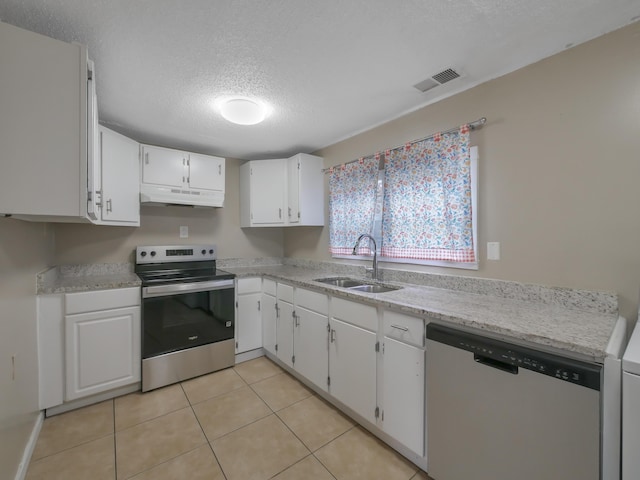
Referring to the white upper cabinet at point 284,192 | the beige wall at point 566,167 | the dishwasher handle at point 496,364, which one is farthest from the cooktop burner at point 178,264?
the beige wall at point 566,167

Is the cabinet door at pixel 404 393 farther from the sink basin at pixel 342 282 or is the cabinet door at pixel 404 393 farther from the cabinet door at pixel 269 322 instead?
the cabinet door at pixel 269 322

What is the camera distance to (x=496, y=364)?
1.17 m

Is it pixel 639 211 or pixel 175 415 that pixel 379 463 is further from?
pixel 639 211

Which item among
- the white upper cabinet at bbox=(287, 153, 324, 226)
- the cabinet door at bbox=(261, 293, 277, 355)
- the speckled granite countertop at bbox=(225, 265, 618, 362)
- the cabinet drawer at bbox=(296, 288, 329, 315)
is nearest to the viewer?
the speckled granite countertop at bbox=(225, 265, 618, 362)

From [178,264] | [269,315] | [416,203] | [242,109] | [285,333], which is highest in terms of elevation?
[242,109]

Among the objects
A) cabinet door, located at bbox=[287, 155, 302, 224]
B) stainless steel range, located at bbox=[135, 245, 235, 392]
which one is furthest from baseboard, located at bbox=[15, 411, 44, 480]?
cabinet door, located at bbox=[287, 155, 302, 224]

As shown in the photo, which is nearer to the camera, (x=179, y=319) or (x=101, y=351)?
(x=101, y=351)

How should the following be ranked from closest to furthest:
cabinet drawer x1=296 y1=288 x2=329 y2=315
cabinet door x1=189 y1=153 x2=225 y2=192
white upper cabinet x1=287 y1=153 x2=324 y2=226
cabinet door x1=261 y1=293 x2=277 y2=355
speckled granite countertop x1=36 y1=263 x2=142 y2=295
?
speckled granite countertop x1=36 y1=263 x2=142 y2=295
cabinet drawer x1=296 y1=288 x2=329 y2=315
cabinet door x1=261 y1=293 x2=277 y2=355
cabinet door x1=189 y1=153 x2=225 y2=192
white upper cabinet x1=287 y1=153 x2=324 y2=226

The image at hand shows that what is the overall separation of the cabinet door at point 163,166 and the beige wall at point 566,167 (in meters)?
2.54

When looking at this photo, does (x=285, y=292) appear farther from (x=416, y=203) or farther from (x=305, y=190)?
(x=416, y=203)

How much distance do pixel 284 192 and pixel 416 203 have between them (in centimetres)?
156

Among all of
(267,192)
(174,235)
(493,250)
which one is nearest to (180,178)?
(174,235)

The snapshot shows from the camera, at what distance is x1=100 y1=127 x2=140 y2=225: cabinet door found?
7.40 ft

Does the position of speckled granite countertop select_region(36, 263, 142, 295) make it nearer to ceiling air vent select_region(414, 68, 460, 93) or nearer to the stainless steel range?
the stainless steel range
